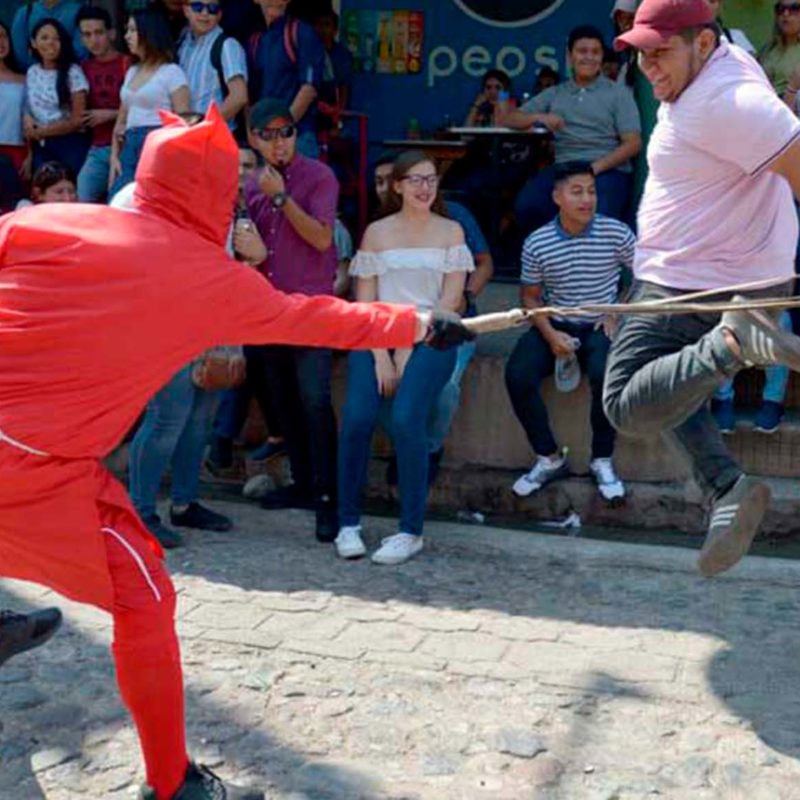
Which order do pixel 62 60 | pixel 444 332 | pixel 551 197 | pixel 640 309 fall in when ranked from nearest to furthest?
pixel 444 332 < pixel 640 309 < pixel 551 197 < pixel 62 60

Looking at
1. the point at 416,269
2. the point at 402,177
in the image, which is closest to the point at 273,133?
the point at 402,177

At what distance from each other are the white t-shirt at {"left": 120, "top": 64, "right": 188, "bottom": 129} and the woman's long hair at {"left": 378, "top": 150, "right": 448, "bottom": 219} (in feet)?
4.44

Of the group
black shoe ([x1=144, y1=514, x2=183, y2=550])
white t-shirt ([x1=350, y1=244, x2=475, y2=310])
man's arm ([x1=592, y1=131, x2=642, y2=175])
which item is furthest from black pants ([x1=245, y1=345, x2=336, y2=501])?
man's arm ([x1=592, y1=131, x2=642, y2=175])

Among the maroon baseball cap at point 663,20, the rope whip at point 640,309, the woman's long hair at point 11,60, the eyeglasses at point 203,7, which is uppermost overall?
the maroon baseball cap at point 663,20

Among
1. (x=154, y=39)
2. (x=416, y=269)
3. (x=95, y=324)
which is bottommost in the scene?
(x=416, y=269)

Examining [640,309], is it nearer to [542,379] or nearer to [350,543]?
[350,543]

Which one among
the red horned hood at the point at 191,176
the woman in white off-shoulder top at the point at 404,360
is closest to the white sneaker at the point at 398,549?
the woman in white off-shoulder top at the point at 404,360

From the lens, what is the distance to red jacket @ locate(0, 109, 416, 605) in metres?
3.77

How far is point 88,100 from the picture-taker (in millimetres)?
8492

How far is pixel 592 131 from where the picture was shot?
25.9 feet

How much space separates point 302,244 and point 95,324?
3.25 m

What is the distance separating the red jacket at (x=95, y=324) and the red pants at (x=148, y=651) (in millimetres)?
58

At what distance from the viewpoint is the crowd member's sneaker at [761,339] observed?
432cm

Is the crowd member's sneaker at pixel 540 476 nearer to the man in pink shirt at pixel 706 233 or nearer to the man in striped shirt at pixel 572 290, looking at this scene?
the man in striped shirt at pixel 572 290
